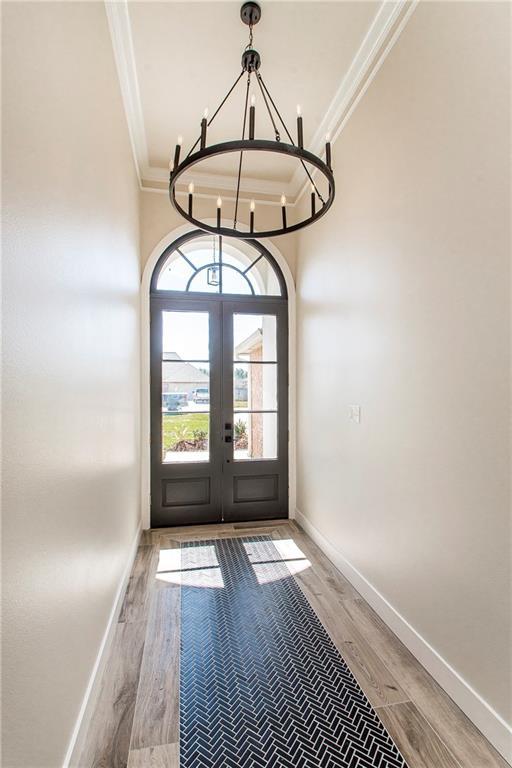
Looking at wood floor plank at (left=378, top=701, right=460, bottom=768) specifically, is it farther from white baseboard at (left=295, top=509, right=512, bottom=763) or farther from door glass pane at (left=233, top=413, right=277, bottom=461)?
door glass pane at (left=233, top=413, right=277, bottom=461)

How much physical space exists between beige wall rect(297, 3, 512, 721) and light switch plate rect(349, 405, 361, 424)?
5 centimetres

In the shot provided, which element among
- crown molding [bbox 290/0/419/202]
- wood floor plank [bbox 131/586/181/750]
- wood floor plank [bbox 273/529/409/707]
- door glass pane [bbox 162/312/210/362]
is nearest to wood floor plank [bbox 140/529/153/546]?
wood floor plank [bbox 131/586/181/750]

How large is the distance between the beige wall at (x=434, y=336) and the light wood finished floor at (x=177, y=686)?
19 centimetres

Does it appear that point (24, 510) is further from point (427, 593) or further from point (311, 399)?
point (311, 399)

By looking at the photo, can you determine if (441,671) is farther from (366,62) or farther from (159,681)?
(366,62)

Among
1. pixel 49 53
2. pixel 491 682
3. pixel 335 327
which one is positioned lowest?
pixel 491 682

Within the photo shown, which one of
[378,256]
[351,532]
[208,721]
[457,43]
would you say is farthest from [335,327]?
[208,721]

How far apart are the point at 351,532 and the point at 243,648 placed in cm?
104

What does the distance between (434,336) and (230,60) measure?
218 centimetres

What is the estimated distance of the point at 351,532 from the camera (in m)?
2.66

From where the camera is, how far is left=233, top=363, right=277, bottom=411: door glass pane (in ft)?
12.8

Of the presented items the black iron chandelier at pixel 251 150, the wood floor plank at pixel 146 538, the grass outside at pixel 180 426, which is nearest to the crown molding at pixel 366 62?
the black iron chandelier at pixel 251 150

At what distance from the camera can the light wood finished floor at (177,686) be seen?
4.65 feet

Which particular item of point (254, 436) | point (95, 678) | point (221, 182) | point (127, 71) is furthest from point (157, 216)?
point (95, 678)
